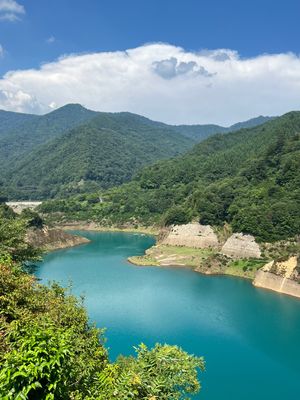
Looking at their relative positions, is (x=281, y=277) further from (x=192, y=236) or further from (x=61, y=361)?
(x=61, y=361)

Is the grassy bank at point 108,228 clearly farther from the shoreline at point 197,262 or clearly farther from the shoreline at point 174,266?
the shoreline at point 174,266

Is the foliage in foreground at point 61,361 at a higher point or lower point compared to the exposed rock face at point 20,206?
higher

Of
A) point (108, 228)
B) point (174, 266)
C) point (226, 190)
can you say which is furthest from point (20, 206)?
point (174, 266)

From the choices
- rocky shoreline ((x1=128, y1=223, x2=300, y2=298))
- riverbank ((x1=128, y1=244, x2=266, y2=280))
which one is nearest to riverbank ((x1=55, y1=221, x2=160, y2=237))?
rocky shoreline ((x1=128, y1=223, x2=300, y2=298))

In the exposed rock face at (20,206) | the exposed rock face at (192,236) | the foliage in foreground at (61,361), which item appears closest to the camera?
the foliage in foreground at (61,361)

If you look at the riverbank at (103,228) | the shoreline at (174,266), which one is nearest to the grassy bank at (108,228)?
the riverbank at (103,228)

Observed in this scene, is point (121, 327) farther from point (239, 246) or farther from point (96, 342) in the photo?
point (239, 246)
